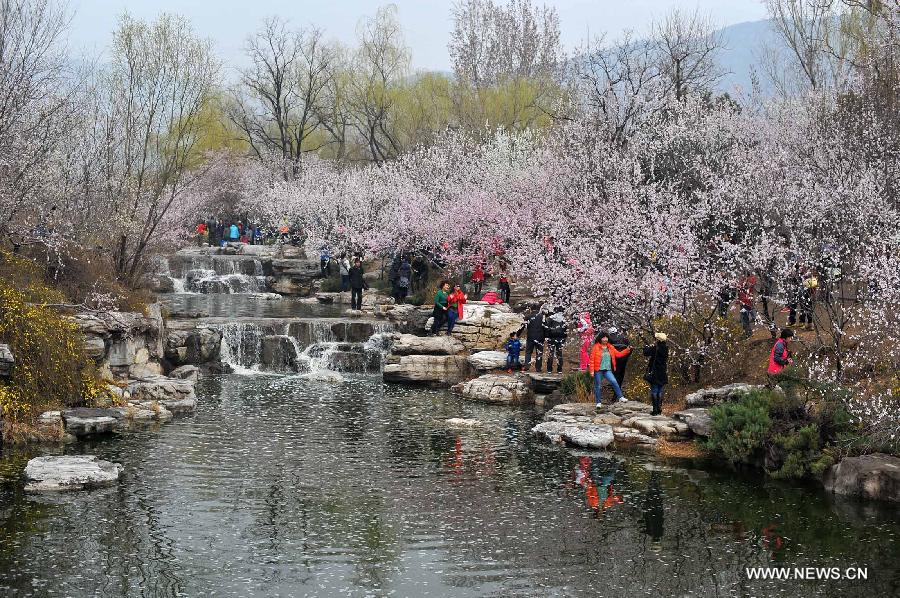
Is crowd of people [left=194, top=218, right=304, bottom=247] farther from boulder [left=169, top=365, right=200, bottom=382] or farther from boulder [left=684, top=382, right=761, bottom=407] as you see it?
boulder [left=684, top=382, right=761, bottom=407]

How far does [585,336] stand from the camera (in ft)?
84.8

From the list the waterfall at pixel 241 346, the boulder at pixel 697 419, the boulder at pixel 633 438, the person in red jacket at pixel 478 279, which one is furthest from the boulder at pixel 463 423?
the person in red jacket at pixel 478 279

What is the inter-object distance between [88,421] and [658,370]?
12927 millimetres

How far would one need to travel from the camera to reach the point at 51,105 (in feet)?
93.1

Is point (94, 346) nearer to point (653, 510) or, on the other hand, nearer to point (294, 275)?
point (653, 510)

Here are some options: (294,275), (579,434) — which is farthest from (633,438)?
(294,275)

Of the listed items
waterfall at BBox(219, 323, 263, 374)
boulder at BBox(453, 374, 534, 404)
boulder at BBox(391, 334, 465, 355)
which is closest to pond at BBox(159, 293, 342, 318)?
waterfall at BBox(219, 323, 263, 374)

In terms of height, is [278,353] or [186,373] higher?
[278,353]

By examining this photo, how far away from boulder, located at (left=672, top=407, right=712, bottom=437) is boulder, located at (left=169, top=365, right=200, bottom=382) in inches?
570

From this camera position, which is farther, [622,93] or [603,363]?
[622,93]

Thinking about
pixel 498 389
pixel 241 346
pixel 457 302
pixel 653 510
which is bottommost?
pixel 653 510

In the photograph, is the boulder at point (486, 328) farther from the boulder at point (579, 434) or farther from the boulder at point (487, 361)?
the boulder at point (579, 434)

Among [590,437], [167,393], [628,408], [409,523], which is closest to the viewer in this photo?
[409,523]

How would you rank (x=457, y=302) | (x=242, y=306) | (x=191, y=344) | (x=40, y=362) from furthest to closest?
(x=242, y=306) → (x=457, y=302) → (x=191, y=344) → (x=40, y=362)
